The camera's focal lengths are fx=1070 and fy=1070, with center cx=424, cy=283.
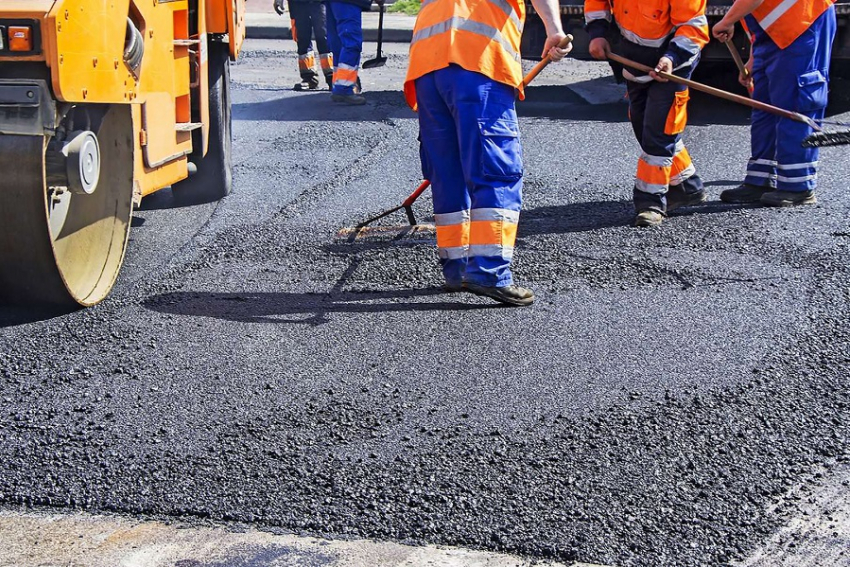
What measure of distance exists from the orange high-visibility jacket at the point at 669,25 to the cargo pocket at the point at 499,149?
1615 millimetres

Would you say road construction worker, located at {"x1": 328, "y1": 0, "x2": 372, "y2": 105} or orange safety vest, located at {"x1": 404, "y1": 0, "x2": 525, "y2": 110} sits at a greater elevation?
orange safety vest, located at {"x1": 404, "y1": 0, "x2": 525, "y2": 110}

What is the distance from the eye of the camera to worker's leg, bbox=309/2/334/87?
10.3 metres

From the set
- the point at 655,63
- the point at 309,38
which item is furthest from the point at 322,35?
the point at 655,63

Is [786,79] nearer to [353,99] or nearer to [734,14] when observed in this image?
[734,14]

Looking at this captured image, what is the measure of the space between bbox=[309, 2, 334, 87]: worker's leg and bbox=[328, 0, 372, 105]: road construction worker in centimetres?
34

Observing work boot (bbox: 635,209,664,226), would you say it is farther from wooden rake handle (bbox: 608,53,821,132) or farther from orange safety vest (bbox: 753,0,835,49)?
orange safety vest (bbox: 753,0,835,49)

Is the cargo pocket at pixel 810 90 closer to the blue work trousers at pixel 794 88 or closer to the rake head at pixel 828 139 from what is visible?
the blue work trousers at pixel 794 88

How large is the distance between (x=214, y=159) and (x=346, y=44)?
3798mm

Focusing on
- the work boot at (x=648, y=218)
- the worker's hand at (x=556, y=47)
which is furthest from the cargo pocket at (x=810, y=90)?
the worker's hand at (x=556, y=47)

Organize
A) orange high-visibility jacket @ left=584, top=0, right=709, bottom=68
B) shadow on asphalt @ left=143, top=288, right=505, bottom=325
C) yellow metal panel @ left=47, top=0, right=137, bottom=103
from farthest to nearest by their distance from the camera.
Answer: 1. orange high-visibility jacket @ left=584, top=0, right=709, bottom=68
2. shadow on asphalt @ left=143, top=288, right=505, bottom=325
3. yellow metal panel @ left=47, top=0, right=137, bottom=103

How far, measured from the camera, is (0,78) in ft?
11.6

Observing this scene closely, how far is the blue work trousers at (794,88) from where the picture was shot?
5.98m

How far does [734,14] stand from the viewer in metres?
5.92

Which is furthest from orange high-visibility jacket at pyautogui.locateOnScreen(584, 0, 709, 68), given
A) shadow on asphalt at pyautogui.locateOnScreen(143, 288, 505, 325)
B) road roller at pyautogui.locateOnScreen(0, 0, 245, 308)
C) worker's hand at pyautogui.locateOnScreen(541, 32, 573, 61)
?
road roller at pyautogui.locateOnScreen(0, 0, 245, 308)
